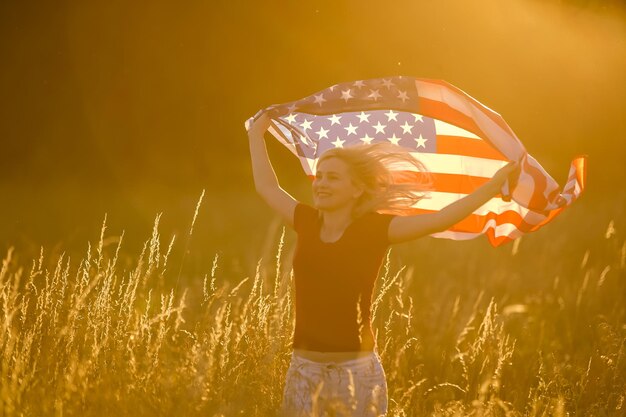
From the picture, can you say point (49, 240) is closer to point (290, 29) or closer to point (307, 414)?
point (307, 414)

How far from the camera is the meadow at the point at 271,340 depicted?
414cm

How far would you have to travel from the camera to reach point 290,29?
2931 cm

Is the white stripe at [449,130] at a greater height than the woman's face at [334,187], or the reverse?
the white stripe at [449,130]

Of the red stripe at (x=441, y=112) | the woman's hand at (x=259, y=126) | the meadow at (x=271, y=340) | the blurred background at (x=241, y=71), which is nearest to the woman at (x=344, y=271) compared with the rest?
the meadow at (x=271, y=340)

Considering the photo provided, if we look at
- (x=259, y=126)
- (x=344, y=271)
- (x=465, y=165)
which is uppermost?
(x=259, y=126)

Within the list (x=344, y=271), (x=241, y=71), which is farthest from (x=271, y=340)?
(x=241, y=71)

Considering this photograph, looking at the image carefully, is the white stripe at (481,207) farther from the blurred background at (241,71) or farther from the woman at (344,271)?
the blurred background at (241,71)

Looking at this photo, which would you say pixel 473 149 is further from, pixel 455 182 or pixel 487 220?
pixel 487 220

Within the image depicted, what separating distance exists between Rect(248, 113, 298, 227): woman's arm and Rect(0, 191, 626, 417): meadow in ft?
1.87

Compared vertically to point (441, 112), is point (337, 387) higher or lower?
lower

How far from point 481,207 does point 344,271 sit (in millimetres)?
1513

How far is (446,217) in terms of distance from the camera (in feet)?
12.3

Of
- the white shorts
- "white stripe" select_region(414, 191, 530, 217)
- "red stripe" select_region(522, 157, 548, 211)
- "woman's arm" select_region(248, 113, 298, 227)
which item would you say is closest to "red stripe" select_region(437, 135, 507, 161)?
"white stripe" select_region(414, 191, 530, 217)

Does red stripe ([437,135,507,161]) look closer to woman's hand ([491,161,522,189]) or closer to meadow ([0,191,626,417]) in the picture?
meadow ([0,191,626,417])
